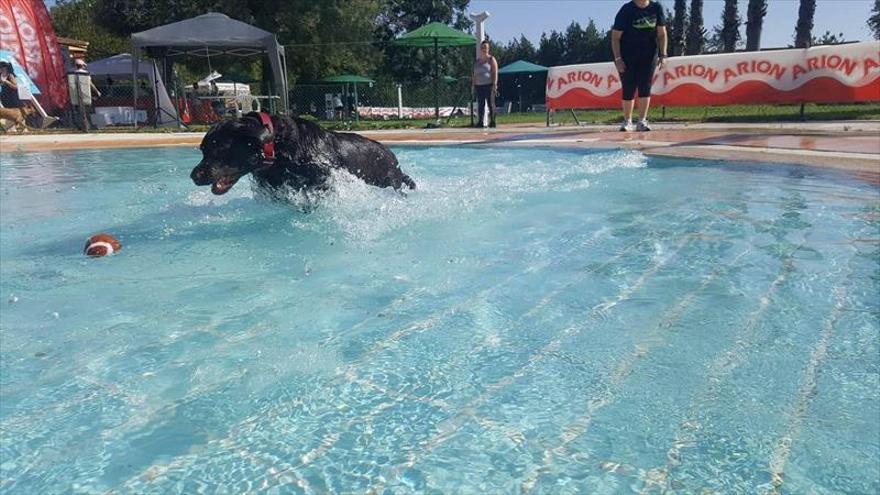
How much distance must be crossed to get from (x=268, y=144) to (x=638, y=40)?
647cm

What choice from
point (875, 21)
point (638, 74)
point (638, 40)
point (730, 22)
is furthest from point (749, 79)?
point (875, 21)

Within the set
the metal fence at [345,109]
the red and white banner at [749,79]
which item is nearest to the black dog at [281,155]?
the red and white banner at [749,79]

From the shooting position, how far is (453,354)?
2.32 meters

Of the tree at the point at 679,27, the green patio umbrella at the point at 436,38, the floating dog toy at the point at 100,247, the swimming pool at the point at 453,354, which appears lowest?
the swimming pool at the point at 453,354

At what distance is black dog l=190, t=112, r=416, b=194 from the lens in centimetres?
451

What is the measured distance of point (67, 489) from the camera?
156 centimetres

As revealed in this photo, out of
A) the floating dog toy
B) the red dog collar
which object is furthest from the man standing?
the floating dog toy

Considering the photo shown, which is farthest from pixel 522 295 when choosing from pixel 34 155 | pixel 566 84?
pixel 566 84

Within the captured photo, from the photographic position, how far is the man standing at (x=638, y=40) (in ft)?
30.1

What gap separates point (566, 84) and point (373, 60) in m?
25.5

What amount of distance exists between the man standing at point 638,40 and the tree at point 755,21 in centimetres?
1639

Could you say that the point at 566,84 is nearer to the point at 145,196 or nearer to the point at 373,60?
the point at 145,196

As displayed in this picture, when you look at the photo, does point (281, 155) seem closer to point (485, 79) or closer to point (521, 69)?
point (485, 79)

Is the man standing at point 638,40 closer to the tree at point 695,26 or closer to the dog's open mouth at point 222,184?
the dog's open mouth at point 222,184
